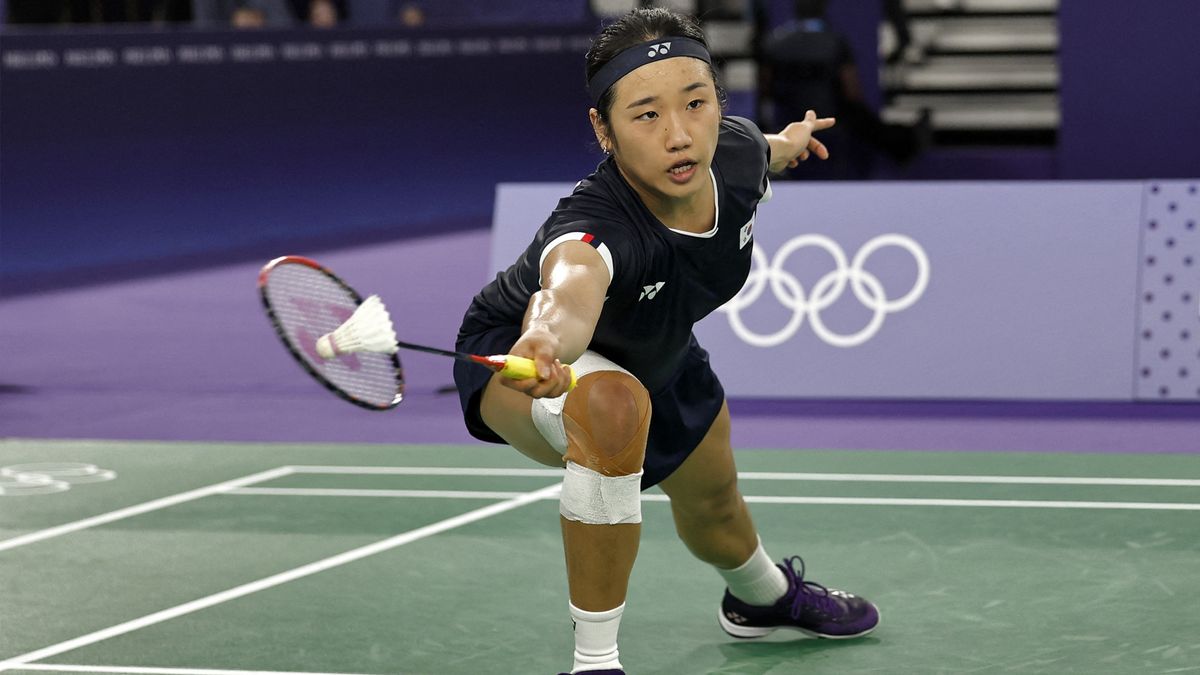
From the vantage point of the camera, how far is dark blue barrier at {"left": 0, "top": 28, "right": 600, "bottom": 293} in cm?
1162

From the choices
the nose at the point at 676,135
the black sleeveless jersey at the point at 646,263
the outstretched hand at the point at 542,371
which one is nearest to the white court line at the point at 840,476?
the black sleeveless jersey at the point at 646,263

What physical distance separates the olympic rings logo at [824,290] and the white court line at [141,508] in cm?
221

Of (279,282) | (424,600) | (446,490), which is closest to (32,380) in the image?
(446,490)

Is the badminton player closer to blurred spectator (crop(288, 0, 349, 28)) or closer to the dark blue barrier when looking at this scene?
the dark blue barrier

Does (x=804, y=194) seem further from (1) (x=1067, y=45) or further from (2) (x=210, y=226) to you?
(2) (x=210, y=226)

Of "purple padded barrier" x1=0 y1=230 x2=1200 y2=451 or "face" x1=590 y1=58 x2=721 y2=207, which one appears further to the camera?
"purple padded barrier" x1=0 y1=230 x2=1200 y2=451

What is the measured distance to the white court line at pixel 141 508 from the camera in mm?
5597

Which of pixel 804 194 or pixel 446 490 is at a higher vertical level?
pixel 804 194

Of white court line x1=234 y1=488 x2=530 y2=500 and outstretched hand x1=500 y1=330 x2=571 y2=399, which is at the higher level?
outstretched hand x1=500 y1=330 x2=571 y2=399

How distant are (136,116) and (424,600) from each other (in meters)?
7.97

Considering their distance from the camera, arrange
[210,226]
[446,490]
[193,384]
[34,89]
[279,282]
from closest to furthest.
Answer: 1. [279,282]
2. [446,490]
3. [193,384]
4. [34,89]
5. [210,226]

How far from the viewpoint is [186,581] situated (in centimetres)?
503

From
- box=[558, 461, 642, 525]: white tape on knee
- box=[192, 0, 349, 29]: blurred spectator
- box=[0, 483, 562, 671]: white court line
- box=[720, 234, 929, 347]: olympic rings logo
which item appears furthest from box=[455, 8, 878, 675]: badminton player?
box=[192, 0, 349, 29]: blurred spectator

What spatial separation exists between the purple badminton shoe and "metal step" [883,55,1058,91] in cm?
1037
